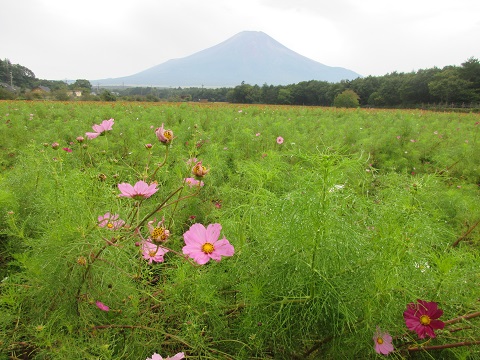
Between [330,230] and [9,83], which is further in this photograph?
[9,83]

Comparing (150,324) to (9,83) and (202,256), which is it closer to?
(202,256)

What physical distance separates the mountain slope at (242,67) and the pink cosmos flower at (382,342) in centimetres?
17909

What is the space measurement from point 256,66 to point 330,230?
19465 centimetres

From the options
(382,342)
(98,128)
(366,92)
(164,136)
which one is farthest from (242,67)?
(382,342)

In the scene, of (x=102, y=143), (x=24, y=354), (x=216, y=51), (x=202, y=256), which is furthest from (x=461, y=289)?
(x=216, y=51)

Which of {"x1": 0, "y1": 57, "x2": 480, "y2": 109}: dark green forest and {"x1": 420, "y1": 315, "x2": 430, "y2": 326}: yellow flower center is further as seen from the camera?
{"x1": 0, "y1": 57, "x2": 480, "y2": 109}: dark green forest

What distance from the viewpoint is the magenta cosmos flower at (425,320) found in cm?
76

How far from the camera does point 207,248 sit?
840 millimetres

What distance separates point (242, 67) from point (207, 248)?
192 meters

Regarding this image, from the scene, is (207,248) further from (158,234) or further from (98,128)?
(98,128)

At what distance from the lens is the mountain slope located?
179250 mm

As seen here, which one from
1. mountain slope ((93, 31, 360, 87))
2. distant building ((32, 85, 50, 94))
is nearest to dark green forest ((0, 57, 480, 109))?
distant building ((32, 85, 50, 94))

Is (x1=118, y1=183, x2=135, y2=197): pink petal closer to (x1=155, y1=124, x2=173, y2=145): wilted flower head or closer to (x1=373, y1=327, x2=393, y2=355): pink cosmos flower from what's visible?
(x1=155, y1=124, x2=173, y2=145): wilted flower head

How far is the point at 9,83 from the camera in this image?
4191 cm
